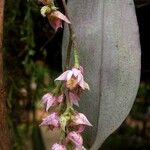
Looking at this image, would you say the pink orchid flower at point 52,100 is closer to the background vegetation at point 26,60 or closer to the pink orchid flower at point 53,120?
the pink orchid flower at point 53,120

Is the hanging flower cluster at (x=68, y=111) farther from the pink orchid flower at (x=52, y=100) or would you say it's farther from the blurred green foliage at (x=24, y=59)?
the blurred green foliage at (x=24, y=59)

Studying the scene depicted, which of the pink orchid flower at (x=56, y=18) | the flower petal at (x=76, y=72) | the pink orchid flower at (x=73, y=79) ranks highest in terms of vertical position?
the pink orchid flower at (x=56, y=18)

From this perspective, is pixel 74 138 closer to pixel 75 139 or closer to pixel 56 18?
pixel 75 139

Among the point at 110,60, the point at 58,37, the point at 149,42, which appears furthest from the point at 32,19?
the point at 110,60

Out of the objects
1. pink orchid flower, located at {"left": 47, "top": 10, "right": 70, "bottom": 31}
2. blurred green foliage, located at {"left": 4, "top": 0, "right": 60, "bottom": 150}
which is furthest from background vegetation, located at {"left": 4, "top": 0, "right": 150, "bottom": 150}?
pink orchid flower, located at {"left": 47, "top": 10, "right": 70, "bottom": 31}

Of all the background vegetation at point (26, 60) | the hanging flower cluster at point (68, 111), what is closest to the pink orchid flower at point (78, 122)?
the hanging flower cluster at point (68, 111)

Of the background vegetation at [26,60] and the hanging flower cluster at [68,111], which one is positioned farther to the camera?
the background vegetation at [26,60]

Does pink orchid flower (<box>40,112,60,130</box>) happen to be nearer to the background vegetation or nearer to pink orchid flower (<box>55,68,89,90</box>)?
pink orchid flower (<box>55,68,89,90</box>)

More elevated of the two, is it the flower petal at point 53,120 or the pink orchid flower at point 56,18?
the pink orchid flower at point 56,18

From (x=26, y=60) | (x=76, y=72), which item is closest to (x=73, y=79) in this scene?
(x=76, y=72)
